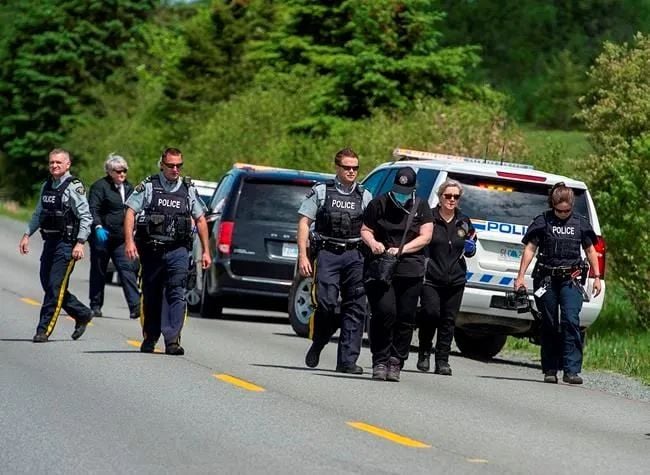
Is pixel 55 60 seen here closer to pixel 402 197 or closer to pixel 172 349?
pixel 172 349

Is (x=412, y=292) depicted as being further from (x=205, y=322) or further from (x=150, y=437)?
(x=205, y=322)

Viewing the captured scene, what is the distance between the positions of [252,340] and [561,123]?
8213 cm

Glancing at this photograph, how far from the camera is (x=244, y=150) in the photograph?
47.2m

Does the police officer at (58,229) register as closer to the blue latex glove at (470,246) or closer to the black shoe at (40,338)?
the black shoe at (40,338)

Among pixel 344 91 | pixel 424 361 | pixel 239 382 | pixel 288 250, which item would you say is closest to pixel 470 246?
pixel 424 361

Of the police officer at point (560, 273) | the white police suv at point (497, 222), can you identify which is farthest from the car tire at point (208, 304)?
the police officer at point (560, 273)

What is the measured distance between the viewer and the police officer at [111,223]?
68.9 ft

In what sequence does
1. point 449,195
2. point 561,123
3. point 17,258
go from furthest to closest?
point 561,123
point 17,258
point 449,195

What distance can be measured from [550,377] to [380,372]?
189 centimetres

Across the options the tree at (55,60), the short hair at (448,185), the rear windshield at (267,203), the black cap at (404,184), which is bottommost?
the tree at (55,60)

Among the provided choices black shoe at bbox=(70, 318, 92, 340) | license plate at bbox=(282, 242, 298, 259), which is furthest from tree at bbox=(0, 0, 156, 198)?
black shoe at bbox=(70, 318, 92, 340)

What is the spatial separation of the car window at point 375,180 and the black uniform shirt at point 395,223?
4.02 metres

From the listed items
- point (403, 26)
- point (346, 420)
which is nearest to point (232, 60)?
point (403, 26)

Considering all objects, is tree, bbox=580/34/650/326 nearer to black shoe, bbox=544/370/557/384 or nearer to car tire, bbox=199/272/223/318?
car tire, bbox=199/272/223/318
